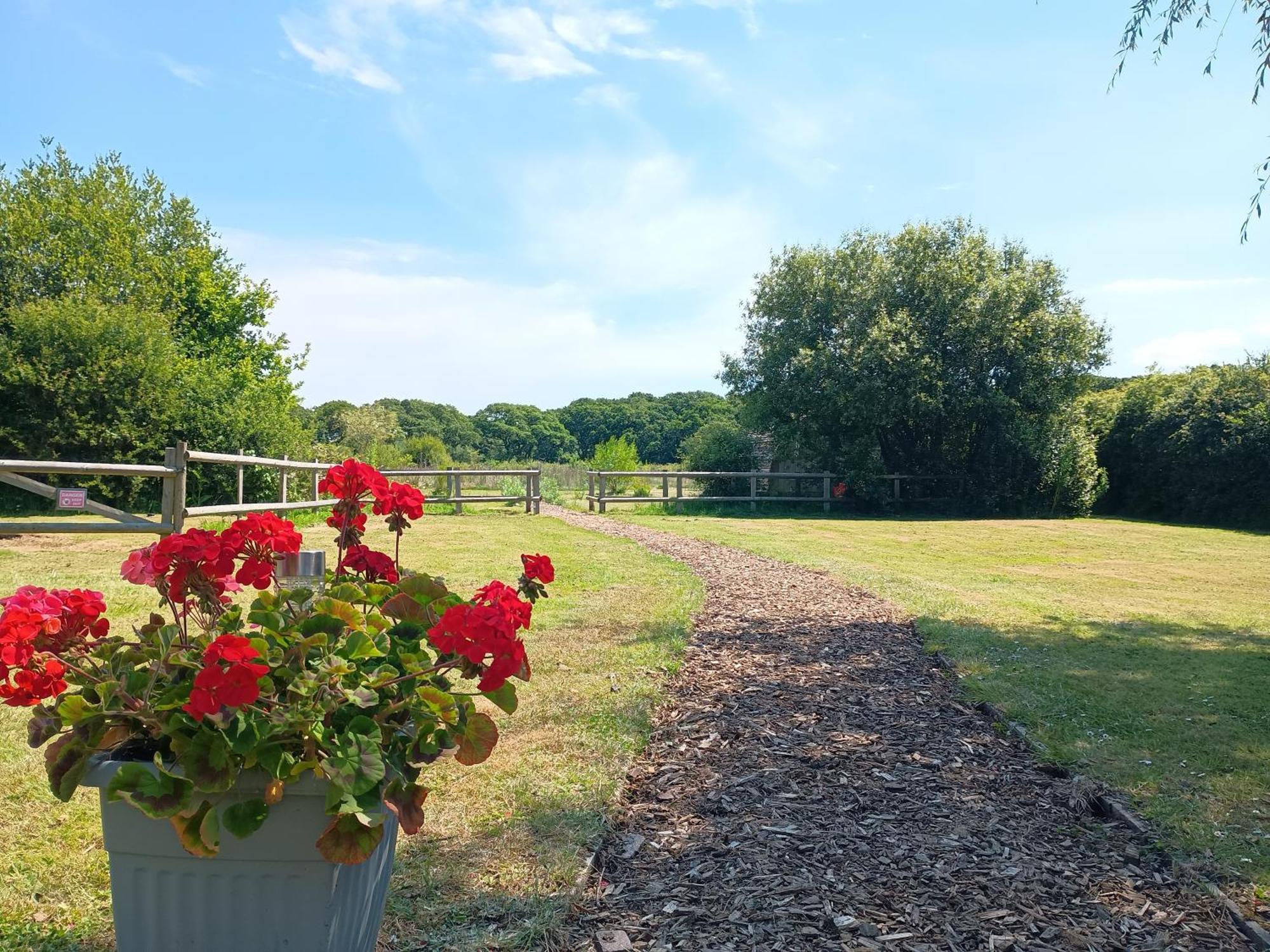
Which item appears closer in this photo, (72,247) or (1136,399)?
(72,247)

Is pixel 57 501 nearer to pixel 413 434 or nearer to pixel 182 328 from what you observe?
pixel 182 328

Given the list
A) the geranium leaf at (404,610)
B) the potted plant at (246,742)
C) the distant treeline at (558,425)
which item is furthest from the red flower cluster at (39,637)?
the distant treeline at (558,425)

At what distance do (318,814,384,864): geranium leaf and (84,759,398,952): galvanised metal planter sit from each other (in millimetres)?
A: 94

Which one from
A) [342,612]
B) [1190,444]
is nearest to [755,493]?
[1190,444]

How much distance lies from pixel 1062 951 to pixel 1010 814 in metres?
0.90

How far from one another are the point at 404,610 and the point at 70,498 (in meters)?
6.36

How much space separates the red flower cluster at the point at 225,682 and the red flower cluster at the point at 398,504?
0.92 meters

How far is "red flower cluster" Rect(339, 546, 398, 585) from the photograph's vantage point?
2363 mm

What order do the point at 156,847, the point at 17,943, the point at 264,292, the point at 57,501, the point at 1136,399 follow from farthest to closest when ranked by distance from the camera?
the point at 264,292, the point at 1136,399, the point at 57,501, the point at 17,943, the point at 156,847

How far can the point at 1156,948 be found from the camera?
→ 7.40ft

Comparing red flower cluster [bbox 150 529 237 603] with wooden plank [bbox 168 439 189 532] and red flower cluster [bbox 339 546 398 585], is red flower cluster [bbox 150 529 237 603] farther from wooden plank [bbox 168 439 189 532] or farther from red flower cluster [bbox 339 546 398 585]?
wooden plank [bbox 168 439 189 532]

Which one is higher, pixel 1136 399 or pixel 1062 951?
pixel 1136 399

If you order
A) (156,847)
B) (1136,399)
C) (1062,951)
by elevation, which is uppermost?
(1136,399)

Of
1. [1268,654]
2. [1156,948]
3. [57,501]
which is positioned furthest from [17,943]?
[1268,654]
